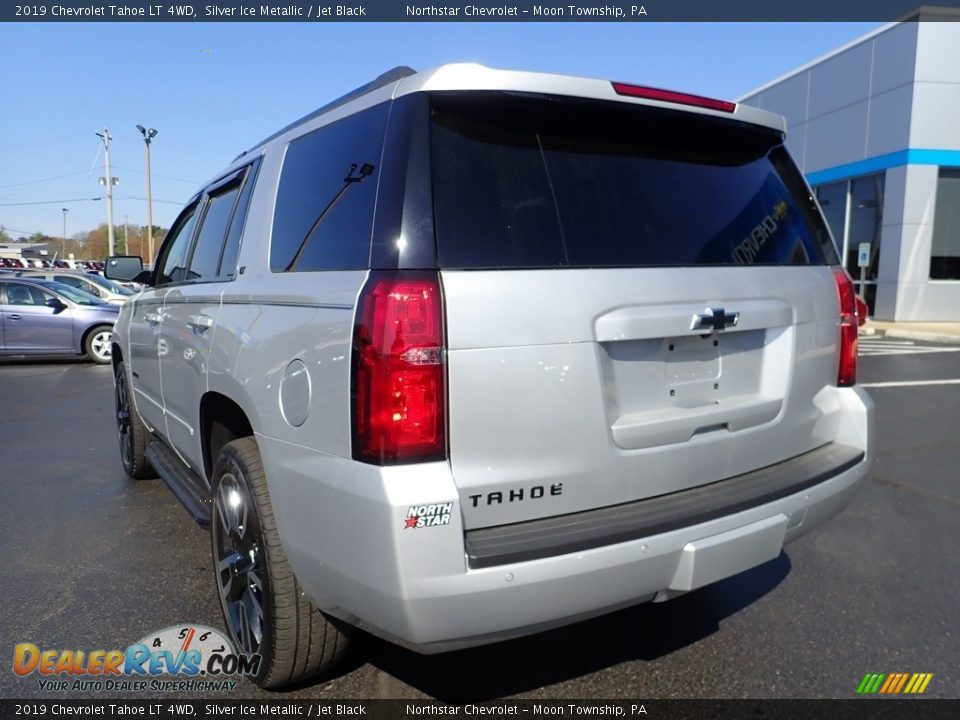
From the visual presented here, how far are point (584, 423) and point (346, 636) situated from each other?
1142 millimetres

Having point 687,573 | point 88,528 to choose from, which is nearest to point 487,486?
point 687,573

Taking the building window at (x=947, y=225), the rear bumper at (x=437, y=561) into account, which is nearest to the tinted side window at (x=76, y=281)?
the rear bumper at (x=437, y=561)

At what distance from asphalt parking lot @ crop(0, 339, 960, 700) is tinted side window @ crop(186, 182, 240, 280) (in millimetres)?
1491

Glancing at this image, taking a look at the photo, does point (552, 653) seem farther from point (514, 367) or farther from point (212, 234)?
point (212, 234)

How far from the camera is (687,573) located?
2.15 meters

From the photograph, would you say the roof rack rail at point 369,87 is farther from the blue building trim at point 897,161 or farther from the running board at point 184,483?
the blue building trim at point 897,161

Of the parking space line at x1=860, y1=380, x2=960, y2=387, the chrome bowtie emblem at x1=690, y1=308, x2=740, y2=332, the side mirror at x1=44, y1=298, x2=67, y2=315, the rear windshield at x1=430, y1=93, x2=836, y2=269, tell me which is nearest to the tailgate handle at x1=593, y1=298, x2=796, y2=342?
the chrome bowtie emblem at x1=690, y1=308, x2=740, y2=332

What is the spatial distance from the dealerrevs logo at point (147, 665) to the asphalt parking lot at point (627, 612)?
0.21 feet

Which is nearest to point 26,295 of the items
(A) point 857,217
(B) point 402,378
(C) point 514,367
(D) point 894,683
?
(B) point 402,378

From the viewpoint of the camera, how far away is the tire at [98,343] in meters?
12.3

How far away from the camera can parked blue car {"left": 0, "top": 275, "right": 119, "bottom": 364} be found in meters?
12.0

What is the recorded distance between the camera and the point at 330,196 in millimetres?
2412

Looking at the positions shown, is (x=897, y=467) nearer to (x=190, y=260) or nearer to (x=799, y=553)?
(x=799, y=553)

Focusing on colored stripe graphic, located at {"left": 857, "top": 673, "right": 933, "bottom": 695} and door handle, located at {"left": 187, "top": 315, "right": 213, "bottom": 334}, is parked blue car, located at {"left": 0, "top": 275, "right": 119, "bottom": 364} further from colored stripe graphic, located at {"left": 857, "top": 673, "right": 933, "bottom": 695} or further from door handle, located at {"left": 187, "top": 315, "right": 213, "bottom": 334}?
colored stripe graphic, located at {"left": 857, "top": 673, "right": 933, "bottom": 695}
